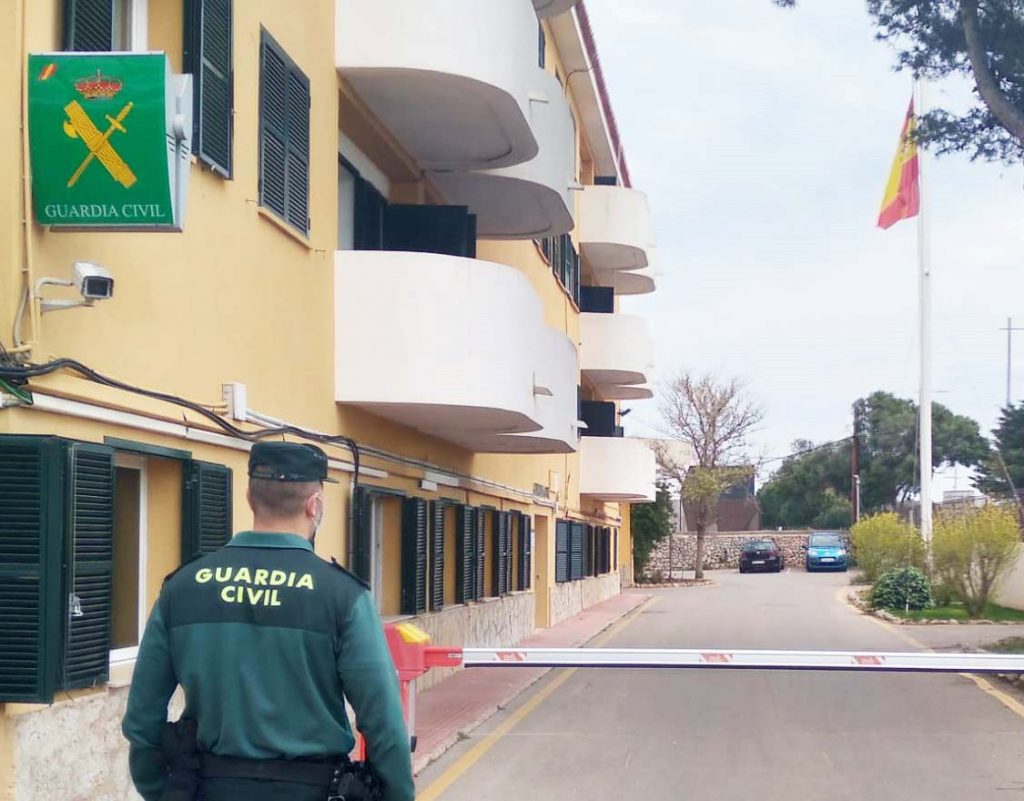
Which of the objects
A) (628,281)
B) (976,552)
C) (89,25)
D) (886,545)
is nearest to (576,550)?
(628,281)

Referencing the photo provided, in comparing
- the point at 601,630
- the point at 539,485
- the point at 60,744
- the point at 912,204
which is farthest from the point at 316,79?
the point at 912,204

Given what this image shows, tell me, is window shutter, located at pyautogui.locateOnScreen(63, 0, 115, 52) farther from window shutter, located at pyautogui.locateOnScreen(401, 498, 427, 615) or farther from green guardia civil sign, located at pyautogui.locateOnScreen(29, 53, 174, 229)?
window shutter, located at pyautogui.locateOnScreen(401, 498, 427, 615)

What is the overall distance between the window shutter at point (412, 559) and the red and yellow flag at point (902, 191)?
21.3m

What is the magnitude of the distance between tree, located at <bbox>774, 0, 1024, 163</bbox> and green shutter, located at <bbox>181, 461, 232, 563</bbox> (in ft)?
32.5

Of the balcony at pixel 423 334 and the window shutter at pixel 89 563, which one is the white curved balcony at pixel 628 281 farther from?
the window shutter at pixel 89 563

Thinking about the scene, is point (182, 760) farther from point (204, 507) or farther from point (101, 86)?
point (204, 507)

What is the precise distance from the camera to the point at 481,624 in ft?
64.7

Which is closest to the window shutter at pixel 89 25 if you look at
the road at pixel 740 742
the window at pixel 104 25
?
the window at pixel 104 25

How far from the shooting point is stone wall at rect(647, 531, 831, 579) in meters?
71.1

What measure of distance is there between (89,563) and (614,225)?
83.6ft

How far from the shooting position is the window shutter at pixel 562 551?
95.6 feet

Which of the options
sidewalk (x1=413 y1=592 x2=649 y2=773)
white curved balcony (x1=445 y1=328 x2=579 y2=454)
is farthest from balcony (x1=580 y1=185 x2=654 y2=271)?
white curved balcony (x1=445 y1=328 x2=579 y2=454)

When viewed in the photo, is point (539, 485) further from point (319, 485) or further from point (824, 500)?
point (824, 500)

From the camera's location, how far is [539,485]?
26.6 meters
